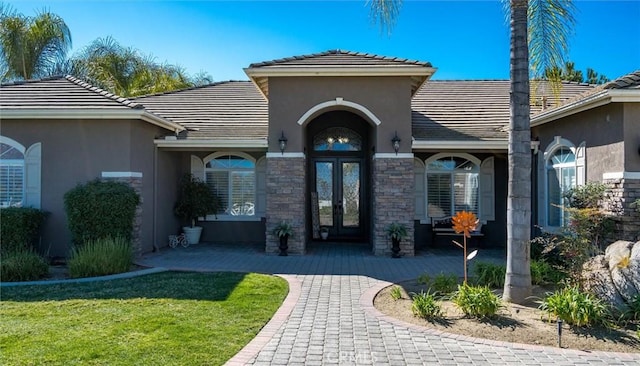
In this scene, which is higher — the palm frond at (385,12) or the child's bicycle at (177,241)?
the palm frond at (385,12)

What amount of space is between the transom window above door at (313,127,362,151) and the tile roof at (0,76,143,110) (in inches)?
245

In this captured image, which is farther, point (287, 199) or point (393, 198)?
point (287, 199)

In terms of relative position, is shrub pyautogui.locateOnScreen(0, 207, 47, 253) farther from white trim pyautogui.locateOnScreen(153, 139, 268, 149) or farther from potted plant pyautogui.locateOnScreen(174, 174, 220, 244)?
potted plant pyautogui.locateOnScreen(174, 174, 220, 244)

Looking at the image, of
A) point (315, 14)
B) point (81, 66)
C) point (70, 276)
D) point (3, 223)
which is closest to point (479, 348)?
point (70, 276)

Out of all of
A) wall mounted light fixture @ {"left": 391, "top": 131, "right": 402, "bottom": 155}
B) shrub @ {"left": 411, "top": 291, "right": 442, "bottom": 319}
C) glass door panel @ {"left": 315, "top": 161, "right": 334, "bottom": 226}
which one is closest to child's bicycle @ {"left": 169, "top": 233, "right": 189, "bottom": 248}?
glass door panel @ {"left": 315, "top": 161, "right": 334, "bottom": 226}

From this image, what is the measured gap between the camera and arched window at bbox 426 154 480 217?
48.6 feet

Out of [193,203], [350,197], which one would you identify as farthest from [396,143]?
[193,203]

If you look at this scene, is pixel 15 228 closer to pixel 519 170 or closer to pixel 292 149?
pixel 292 149

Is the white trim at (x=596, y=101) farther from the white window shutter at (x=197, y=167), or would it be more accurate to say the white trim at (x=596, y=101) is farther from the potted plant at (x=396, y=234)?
the white window shutter at (x=197, y=167)

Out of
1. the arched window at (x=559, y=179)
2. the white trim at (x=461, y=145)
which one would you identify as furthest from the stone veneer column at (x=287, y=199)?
the arched window at (x=559, y=179)

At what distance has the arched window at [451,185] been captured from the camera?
14.8 m

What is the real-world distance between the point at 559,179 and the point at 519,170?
5.41m

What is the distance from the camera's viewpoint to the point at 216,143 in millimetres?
13422

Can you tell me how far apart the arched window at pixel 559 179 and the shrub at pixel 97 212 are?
1070 cm
